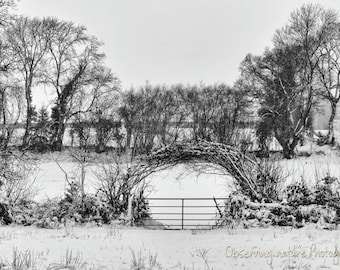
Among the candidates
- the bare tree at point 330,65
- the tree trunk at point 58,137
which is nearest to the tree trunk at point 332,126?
the bare tree at point 330,65

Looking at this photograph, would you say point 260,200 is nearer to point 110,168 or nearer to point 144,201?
point 144,201

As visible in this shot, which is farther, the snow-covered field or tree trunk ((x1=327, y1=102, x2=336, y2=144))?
tree trunk ((x1=327, y1=102, x2=336, y2=144))

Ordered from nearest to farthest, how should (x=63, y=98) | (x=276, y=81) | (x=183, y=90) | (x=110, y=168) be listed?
1. (x=110, y=168)
2. (x=276, y=81)
3. (x=63, y=98)
4. (x=183, y=90)

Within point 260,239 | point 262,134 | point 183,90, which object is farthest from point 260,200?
point 183,90

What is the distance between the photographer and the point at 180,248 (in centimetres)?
843

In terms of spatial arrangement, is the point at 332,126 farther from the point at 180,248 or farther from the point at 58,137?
the point at 180,248

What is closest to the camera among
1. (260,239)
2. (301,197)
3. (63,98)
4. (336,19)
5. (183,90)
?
(260,239)

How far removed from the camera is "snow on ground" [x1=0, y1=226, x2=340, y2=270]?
7.01m

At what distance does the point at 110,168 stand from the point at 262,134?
90.3ft

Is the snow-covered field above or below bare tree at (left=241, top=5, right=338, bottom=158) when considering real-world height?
below

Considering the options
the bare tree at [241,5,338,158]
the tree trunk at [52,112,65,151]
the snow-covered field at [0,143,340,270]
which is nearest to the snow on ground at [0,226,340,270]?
the snow-covered field at [0,143,340,270]

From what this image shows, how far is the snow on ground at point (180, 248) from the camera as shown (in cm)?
701

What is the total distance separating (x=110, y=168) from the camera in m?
12.7

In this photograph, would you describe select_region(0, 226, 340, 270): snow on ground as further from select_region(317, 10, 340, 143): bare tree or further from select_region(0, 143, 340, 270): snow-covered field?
select_region(317, 10, 340, 143): bare tree
